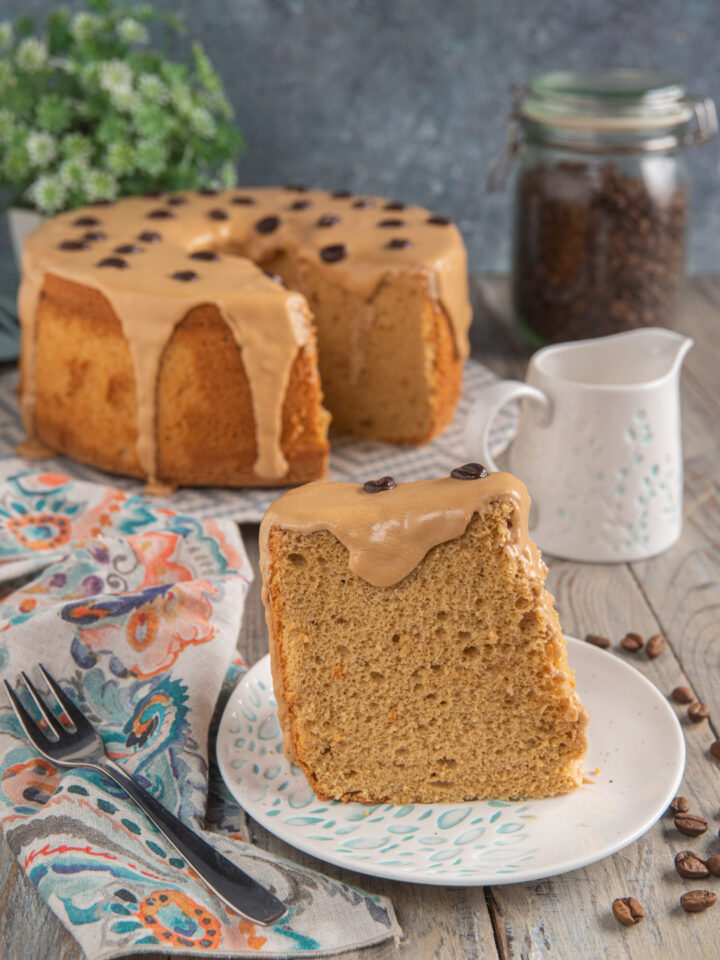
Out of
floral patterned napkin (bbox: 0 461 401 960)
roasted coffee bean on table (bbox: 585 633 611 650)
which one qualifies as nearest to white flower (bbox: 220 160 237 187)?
floral patterned napkin (bbox: 0 461 401 960)

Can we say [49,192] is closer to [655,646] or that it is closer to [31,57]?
[31,57]

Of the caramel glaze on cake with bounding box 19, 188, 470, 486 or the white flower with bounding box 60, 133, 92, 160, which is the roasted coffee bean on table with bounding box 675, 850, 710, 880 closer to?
the caramel glaze on cake with bounding box 19, 188, 470, 486

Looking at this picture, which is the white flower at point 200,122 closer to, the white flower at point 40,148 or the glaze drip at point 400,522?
the white flower at point 40,148

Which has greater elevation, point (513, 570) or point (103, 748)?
point (513, 570)

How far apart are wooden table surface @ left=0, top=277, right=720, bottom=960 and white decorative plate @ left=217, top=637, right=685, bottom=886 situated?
0.05m

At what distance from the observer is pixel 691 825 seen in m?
1.40

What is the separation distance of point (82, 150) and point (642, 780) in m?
2.16

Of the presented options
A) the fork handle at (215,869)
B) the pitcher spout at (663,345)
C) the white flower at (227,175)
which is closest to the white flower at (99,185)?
the white flower at (227,175)

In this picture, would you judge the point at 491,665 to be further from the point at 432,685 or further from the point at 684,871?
the point at 684,871

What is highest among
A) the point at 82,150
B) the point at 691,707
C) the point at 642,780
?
the point at 82,150

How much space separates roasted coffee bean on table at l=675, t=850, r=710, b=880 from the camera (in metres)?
1.32

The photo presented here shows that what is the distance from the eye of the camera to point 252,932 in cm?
122

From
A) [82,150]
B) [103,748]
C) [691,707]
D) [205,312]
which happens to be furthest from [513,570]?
[82,150]

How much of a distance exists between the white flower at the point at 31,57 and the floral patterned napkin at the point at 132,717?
4.02 feet
